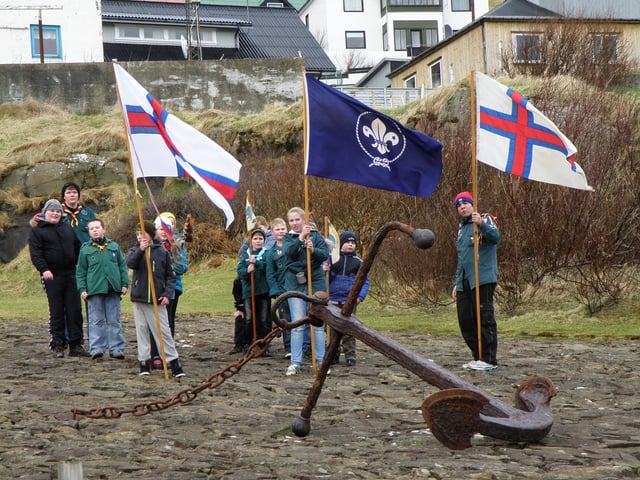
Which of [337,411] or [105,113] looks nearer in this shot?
[337,411]

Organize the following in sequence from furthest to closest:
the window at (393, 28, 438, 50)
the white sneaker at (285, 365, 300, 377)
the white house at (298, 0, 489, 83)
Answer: the window at (393, 28, 438, 50)
the white house at (298, 0, 489, 83)
the white sneaker at (285, 365, 300, 377)

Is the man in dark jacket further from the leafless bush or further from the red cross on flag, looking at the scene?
the leafless bush

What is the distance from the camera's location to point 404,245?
18.6m

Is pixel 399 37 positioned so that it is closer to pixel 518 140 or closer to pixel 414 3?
pixel 414 3

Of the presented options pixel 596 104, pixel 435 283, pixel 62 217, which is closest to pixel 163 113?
pixel 62 217

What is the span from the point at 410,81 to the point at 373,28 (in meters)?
30.5

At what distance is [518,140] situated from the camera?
423 inches

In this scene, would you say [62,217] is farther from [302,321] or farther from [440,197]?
[440,197]

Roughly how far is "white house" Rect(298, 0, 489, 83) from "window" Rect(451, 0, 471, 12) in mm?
2269

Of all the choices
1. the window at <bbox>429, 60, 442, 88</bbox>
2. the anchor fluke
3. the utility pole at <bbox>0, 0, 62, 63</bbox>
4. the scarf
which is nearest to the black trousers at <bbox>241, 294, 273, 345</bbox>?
the scarf

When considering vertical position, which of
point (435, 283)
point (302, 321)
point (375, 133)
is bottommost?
point (435, 283)

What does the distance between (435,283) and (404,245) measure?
0.98 m

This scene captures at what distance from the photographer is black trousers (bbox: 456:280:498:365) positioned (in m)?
10.4

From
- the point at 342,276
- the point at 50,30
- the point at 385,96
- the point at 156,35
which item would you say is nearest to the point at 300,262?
the point at 342,276
